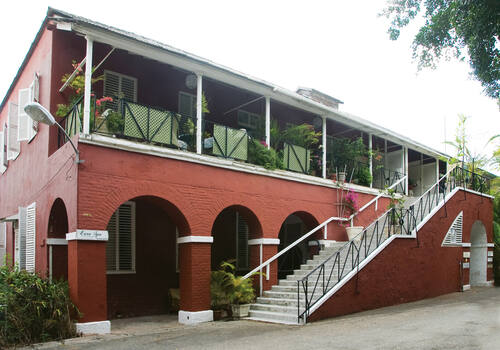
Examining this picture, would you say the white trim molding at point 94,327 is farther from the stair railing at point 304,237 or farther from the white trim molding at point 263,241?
the white trim molding at point 263,241

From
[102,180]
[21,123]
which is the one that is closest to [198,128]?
[102,180]

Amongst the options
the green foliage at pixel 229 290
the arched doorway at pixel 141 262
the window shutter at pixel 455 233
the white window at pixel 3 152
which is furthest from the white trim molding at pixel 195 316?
the white window at pixel 3 152

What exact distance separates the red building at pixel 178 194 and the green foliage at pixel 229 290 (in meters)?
0.38

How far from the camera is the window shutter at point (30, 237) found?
12.1 m

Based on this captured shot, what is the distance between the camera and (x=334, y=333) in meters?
9.26

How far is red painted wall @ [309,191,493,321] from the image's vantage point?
1196 centimetres

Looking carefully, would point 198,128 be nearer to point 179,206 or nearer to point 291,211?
point 179,206

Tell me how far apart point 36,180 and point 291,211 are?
22.4ft

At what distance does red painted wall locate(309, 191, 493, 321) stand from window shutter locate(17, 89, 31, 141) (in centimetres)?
885

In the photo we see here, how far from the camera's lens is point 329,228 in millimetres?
15117

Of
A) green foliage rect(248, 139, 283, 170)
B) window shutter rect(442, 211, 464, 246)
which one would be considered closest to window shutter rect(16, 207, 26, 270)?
green foliage rect(248, 139, 283, 170)

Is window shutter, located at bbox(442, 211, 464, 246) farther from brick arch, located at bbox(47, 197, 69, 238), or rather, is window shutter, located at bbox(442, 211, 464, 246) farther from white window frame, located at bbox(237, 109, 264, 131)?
brick arch, located at bbox(47, 197, 69, 238)

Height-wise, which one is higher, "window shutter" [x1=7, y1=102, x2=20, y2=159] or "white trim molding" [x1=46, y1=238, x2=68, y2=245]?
"window shutter" [x1=7, y1=102, x2=20, y2=159]

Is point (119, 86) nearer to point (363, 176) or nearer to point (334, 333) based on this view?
point (334, 333)
